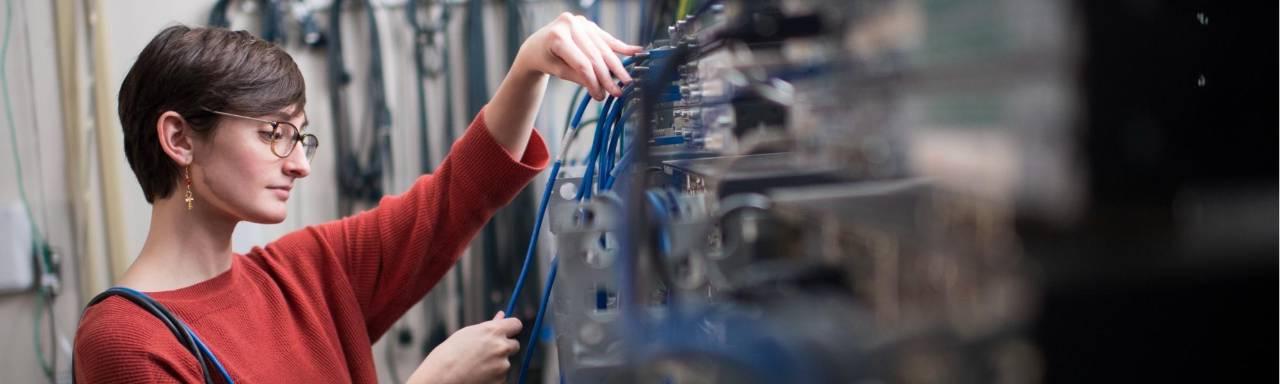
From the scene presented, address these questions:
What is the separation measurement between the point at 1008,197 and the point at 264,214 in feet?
2.80

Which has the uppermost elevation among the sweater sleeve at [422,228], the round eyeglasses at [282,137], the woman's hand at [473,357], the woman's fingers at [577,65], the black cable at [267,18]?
the black cable at [267,18]

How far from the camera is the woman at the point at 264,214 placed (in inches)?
34.9

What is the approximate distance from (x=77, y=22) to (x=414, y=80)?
77 centimetres

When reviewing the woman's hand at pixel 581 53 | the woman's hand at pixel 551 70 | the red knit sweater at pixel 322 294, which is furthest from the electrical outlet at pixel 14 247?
the woman's hand at pixel 581 53

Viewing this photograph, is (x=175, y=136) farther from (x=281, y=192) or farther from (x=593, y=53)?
(x=593, y=53)

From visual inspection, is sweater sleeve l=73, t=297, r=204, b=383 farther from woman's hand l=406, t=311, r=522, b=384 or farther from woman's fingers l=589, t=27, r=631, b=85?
woman's fingers l=589, t=27, r=631, b=85

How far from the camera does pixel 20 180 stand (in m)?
2.01

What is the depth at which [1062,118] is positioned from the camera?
0.99ft

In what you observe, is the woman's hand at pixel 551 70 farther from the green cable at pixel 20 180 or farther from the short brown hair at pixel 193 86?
the green cable at pixel 20 180

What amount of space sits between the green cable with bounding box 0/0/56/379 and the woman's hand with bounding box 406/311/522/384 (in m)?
1.61

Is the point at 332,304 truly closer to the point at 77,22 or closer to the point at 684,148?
the point at 684,148

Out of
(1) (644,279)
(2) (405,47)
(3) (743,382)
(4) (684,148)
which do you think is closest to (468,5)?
(2) (405,47)

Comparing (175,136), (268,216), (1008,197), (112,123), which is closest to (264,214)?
(268,216)

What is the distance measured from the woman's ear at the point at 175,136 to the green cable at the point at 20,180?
1.39m
